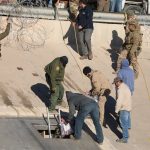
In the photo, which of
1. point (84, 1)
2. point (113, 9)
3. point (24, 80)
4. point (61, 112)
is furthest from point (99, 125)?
point (113, 9)

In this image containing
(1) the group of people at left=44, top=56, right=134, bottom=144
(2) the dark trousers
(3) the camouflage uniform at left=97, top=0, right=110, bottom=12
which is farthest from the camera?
(3) the camouflage uniform at left=97, top=0, right=110, bottom=12

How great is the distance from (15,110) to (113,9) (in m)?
7.01

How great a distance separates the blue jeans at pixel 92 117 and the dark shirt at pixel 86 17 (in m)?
5.10

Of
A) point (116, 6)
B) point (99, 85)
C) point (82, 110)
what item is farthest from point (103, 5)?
point (82, 110)

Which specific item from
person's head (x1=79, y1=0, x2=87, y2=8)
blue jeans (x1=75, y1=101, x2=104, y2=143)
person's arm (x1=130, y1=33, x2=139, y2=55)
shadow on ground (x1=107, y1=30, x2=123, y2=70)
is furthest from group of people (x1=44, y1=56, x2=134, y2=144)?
shadow on ground (x1=107, y1=30, x2=123, y2=70)

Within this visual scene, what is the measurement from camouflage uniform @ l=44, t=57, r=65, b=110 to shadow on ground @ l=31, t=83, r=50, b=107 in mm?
458

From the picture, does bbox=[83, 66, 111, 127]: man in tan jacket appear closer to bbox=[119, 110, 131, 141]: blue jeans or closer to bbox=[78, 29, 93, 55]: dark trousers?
bbox=[119, 110, 131, 141]: blue jeans

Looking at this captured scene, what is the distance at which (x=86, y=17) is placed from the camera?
59.2 feet

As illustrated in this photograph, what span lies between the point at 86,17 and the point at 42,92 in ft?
10.2

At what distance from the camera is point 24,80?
1659cm

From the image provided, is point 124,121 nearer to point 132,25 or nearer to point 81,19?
point 132,25

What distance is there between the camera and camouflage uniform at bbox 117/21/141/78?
58.2ft

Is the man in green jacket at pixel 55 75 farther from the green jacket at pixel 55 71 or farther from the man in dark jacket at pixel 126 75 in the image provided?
the man in dark jacket at pixel 126 75

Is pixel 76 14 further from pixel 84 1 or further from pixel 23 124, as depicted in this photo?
pixel 23 124
